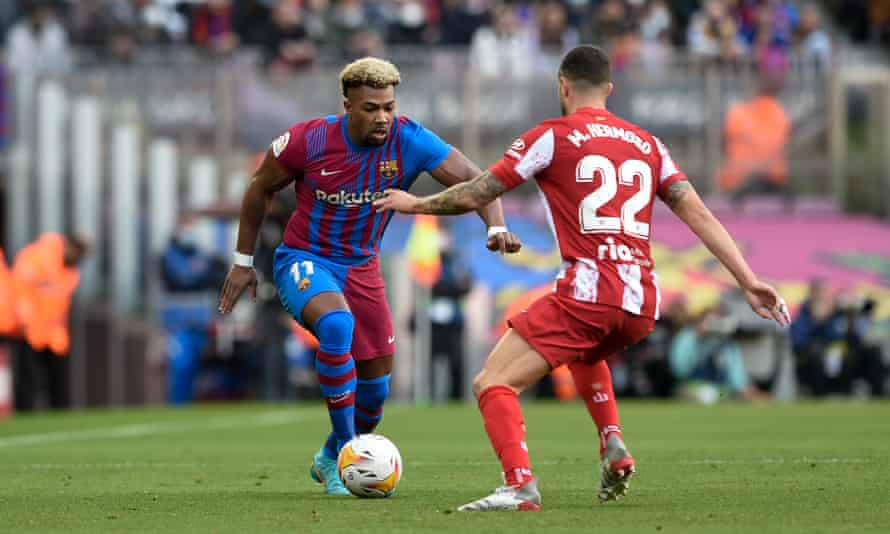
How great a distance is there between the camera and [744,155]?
27.5m

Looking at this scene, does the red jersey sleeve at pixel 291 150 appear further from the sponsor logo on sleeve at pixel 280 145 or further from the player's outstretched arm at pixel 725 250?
the player's outstretched arm at pixel 725 250

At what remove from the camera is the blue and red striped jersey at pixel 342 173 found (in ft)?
32.9

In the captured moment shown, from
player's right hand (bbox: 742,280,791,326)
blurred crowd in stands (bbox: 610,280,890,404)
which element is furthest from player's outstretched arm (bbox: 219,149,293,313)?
blurred crowd in stands (bbox: 610,280,890,404)

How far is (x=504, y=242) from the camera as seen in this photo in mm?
9156

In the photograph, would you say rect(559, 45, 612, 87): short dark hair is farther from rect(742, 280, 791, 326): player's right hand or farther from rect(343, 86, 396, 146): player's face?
rect(343, 86, 396, 146): player's face

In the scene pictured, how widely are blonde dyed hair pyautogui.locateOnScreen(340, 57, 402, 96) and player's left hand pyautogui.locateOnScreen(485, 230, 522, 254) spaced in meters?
1.12

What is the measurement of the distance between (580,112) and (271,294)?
16.9 meters

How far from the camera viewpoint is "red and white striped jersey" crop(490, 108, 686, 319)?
8.31m

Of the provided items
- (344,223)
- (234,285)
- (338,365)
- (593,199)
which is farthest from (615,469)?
(234,285)

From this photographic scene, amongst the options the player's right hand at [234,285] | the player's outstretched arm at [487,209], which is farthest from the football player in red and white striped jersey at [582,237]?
the player's right hand at [234,285]

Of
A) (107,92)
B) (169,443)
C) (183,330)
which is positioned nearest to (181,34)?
(107,92)

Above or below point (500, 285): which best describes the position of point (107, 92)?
above

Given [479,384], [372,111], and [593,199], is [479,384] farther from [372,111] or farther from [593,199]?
[372,111]

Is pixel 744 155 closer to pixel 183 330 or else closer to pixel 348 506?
pixel 183 330
